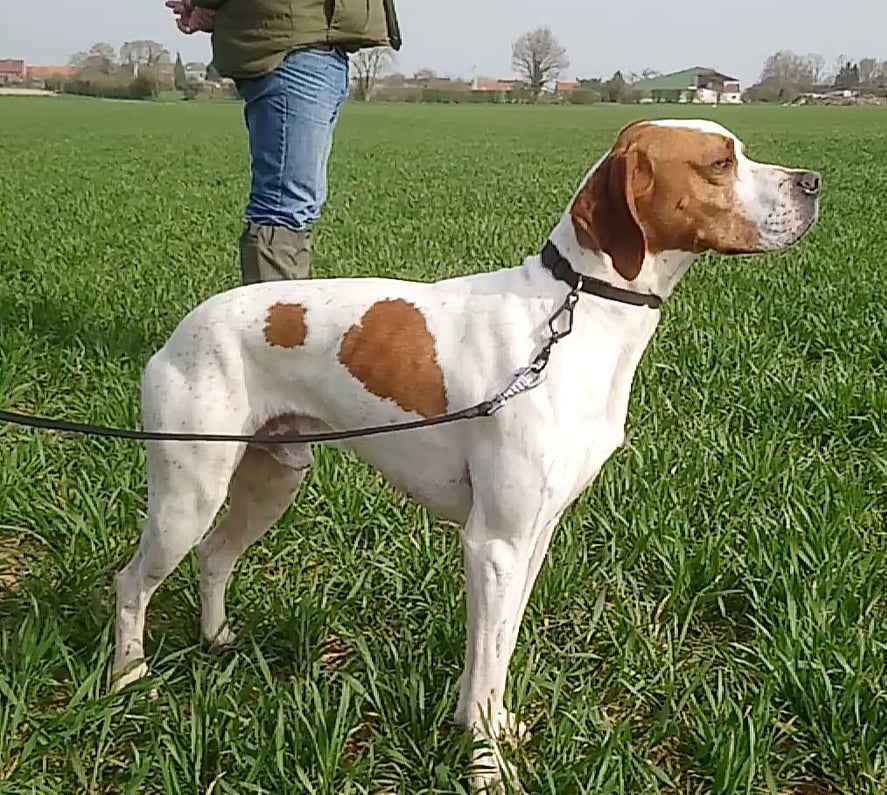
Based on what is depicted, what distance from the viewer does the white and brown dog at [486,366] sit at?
2916mm

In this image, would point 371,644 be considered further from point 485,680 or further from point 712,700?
point 712,700

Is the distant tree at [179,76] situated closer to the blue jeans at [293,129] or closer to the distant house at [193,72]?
the distant house at [193,72]

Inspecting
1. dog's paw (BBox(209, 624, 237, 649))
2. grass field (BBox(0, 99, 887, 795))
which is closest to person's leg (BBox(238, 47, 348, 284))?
grass field (BBox(0, 99, 887, 795))

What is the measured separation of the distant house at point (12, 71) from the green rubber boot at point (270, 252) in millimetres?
110459

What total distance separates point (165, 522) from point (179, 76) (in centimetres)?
9194

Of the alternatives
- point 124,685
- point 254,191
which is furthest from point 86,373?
point 124,685

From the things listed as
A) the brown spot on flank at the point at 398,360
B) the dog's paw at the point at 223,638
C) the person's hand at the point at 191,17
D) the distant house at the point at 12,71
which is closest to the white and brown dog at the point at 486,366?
the brown spot on flank at the point at 398,360

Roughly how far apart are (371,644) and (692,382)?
295cm

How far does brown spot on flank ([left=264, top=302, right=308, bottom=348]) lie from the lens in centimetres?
313

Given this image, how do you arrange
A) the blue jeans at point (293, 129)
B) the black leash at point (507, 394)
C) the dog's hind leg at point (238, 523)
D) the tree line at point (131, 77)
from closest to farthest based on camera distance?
1. the black leash at point (507, 394)
2. the dog's hind leg at point (238, 523)
3. the blue jeans at point (293, 129)
4. the tree line at point (131, 77)

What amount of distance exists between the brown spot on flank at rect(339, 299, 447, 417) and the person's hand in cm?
238

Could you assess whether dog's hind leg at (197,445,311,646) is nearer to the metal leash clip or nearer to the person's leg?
the metal leash clip

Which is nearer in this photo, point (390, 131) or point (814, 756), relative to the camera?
point (814, 756)

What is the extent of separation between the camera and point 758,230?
302 centimetres
